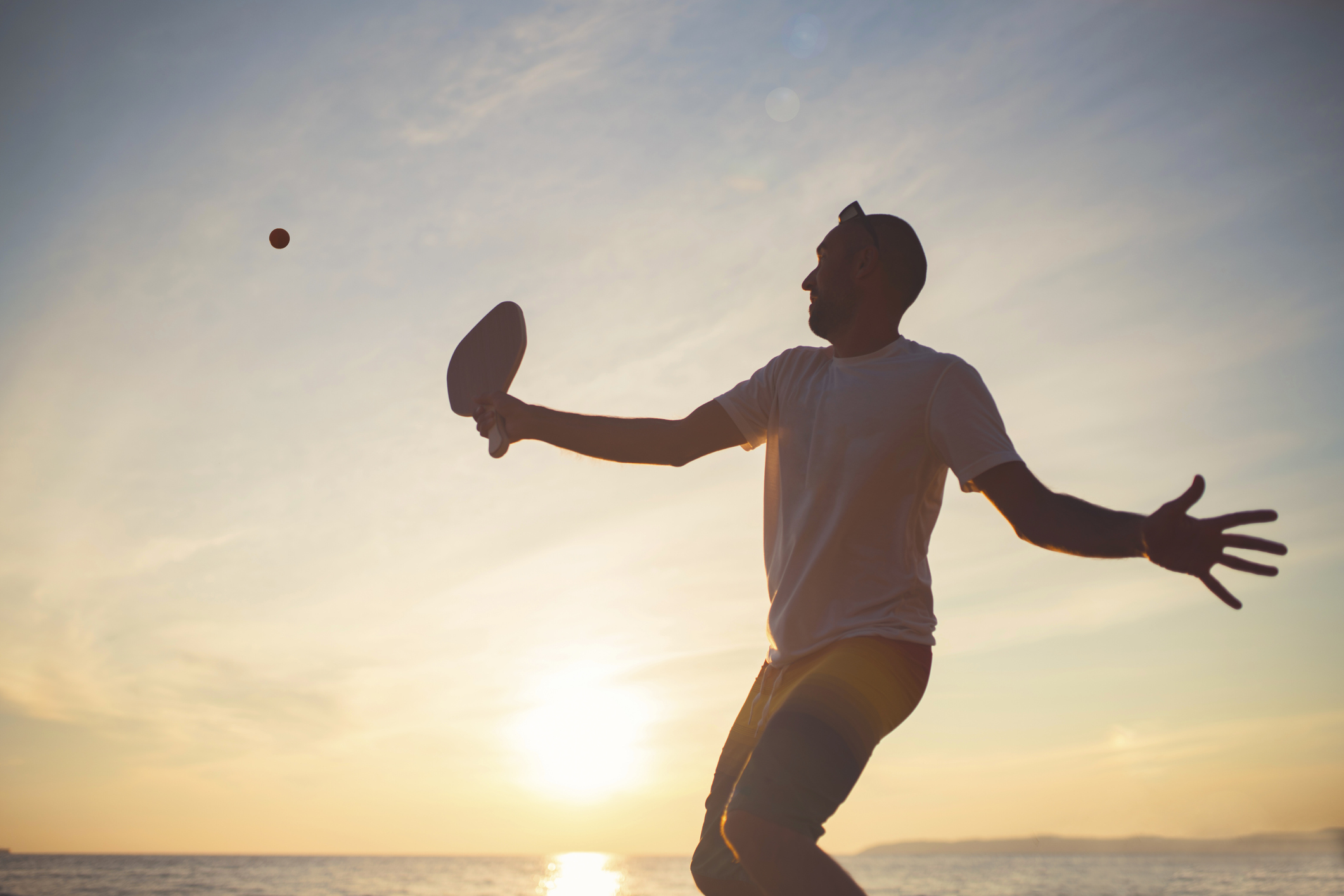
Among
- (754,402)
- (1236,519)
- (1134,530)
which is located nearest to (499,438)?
(754,402)

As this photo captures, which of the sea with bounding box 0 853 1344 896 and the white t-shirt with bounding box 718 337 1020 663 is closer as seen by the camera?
the white t-shirt with bounding box 718 337 1020 663

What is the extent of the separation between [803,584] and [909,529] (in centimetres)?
41

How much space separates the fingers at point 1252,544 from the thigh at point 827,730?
0.95 m

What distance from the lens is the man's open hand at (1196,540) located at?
7.61 ft

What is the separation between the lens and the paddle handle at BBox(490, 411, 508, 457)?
3471 mm

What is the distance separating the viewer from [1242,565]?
7.66 feet

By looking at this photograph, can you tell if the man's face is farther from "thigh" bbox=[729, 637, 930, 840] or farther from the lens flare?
the lens flare

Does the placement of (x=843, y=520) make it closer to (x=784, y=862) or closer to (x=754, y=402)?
(x=754, y=402)

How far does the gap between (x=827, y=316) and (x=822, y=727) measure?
61.4 inches

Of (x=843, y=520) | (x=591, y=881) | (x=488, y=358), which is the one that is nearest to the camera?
(x=843, y=520)

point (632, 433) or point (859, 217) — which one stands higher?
point (859, 217)

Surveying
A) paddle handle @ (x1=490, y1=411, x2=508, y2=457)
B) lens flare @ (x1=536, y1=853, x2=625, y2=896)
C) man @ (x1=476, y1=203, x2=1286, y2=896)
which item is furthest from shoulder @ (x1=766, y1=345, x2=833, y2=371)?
lens flare @ (x1=536, y1=853, x2=625, y2=896)

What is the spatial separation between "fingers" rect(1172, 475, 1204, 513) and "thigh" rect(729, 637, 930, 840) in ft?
2.96

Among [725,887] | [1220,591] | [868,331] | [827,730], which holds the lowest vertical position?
[725,887]
